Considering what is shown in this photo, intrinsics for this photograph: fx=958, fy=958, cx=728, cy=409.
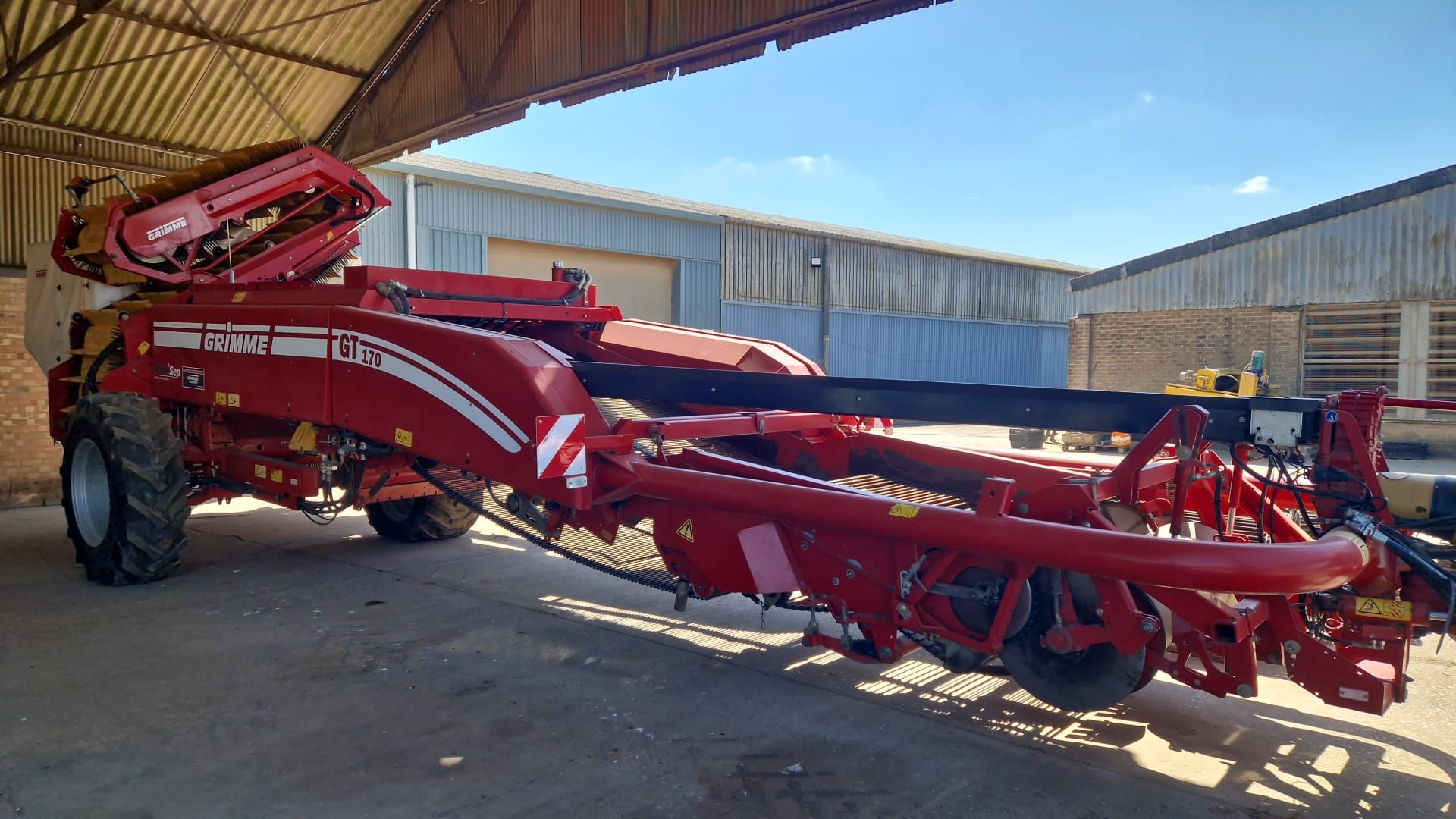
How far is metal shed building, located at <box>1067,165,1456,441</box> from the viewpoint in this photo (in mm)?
15578

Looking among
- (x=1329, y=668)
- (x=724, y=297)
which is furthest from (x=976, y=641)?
(x=724, y=297)

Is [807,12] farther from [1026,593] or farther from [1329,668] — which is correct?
[1329,668]

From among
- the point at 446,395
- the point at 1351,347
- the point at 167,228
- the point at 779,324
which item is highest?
the point at 779,324

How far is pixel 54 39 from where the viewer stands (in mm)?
7660

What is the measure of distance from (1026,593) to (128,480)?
5283 mm

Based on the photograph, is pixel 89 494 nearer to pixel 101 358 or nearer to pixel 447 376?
pixel 101 358

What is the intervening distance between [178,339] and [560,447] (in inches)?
142

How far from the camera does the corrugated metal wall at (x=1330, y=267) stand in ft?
50.8

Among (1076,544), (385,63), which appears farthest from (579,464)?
(385,63)

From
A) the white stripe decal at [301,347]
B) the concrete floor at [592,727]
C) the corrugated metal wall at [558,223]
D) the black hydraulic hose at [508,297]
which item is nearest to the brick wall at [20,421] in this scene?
the concrete floor at [592,727]

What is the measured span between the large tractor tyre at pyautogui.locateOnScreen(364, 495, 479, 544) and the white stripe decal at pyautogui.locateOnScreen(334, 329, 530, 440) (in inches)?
113

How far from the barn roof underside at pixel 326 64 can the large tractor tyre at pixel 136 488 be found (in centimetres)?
341

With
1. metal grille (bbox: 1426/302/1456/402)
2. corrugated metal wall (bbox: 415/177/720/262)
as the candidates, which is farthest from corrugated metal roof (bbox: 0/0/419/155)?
metal grille (bbox: 1426/302/1456/402)

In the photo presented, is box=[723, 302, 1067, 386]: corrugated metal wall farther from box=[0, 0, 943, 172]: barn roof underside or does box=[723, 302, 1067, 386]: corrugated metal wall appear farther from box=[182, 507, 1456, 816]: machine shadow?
box=[182, 507, 1456, 816]: machine shadow
